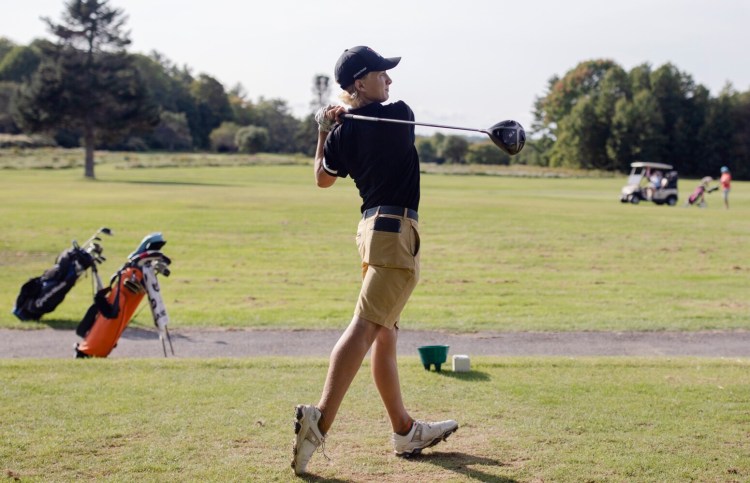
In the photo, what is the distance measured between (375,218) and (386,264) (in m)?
0.26

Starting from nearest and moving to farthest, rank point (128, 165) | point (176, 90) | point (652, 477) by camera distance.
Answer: point (652, 477)
point (128, 165)
point (176, 90)

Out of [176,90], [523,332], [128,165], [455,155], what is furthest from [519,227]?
Result: [176,90]

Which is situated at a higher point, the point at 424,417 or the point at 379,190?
the point at 379,190

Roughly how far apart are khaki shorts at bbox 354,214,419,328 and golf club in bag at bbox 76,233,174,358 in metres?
4.82

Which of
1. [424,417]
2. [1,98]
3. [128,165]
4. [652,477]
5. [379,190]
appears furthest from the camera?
[1,98]

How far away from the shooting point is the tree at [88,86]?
225 ft

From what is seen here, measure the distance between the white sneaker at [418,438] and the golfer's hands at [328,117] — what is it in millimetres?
1697

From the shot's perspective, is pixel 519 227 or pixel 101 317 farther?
pixel 519 227

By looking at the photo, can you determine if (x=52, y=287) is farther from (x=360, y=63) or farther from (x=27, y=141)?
(x=27, y=141)

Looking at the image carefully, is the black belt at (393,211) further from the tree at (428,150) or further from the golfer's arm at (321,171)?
the tree at (428,150)

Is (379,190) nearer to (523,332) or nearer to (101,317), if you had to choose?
(101,317)

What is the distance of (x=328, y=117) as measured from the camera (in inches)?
198

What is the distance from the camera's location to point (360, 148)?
4926 millimetres

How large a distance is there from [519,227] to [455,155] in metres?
101
